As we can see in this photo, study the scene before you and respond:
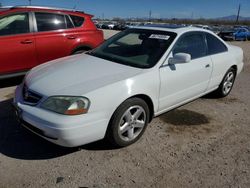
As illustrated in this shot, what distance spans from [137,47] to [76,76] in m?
1.24

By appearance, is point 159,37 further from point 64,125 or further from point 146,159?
point 64,125

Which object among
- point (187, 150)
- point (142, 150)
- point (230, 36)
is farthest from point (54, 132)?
point (230, 36)

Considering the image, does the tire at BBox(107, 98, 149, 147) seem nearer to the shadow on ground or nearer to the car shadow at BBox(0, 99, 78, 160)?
the car shadow at BBox(0, 99, 78, 160)

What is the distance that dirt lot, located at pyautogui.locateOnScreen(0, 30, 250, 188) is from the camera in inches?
109

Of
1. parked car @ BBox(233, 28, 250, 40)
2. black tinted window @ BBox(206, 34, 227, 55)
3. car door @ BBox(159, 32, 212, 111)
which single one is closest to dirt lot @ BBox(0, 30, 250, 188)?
car door @ BBox(159, 32, 212, 111)

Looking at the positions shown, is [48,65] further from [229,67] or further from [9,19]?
[229,67]

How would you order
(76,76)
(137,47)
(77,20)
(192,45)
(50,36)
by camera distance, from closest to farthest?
(76,76) → (137,47) → (192,45) → (50,36) → (77,20)

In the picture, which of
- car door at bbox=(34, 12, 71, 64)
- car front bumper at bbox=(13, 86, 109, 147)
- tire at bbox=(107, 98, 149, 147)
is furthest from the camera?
car door at bbox=(34, 12, 71, 64)

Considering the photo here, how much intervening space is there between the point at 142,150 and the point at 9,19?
154 inches

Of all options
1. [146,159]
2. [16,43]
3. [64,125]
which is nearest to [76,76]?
[64,125]

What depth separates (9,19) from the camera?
5.23 meters

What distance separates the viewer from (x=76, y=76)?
10.8 feet

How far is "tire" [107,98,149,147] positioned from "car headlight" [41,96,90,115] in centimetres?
42

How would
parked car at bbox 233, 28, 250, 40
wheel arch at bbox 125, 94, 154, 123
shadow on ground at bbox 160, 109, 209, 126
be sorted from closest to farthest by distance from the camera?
1. wheel arch at bbox 125, 94, 154, 123
2. shadow on ground at bbox 160, 109, 209, 126
3. parked car at bbox 233, 28, 250, 40
